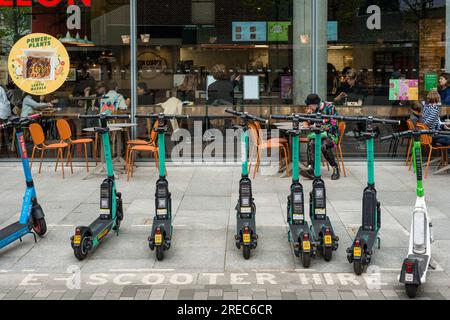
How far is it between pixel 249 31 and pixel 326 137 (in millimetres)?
2870

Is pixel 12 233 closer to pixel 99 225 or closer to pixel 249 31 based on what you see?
pixel 99 225

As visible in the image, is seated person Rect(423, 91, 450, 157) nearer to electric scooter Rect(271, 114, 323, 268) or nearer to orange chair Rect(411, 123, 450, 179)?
orange chair Rect(411, 123, 450, 179)

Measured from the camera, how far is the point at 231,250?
6570 mm

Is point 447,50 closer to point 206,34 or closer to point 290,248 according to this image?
point 206,34

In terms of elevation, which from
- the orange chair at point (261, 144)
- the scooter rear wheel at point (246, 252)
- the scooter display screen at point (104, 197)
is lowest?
the scooter rear wheel at point (246, 252)

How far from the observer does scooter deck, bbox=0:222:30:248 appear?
253 inches

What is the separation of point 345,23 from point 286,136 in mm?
2532

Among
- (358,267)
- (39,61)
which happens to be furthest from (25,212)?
(39,61)

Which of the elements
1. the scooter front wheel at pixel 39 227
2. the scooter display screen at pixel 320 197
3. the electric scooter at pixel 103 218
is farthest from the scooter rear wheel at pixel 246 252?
the scooter front wheel at pixel 39 227

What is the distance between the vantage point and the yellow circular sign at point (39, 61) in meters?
12.2

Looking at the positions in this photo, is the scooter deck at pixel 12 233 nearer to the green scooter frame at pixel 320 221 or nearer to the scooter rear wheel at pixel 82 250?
the scooter rear wheel at pixel 82 250

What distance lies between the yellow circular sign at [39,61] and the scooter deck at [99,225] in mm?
6159

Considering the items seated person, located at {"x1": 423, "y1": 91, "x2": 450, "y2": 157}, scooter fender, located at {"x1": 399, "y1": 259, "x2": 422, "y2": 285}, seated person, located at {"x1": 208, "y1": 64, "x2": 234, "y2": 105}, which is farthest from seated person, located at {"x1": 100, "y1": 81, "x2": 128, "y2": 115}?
scooter fender, located at {"x1": 399, "y1": 259, "x2": 422, "y2": 285}

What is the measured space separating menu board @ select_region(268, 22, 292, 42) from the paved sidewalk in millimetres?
3394
